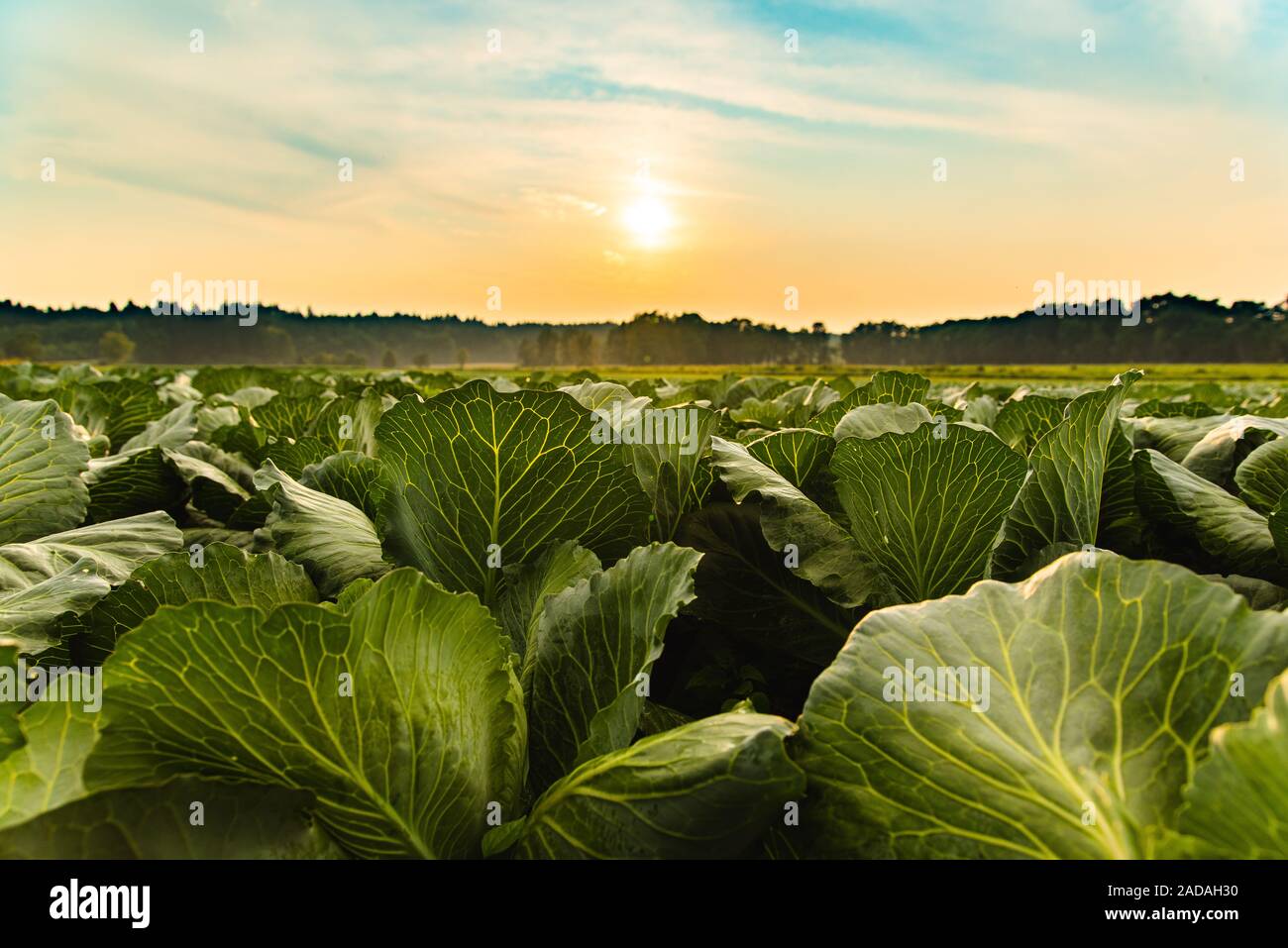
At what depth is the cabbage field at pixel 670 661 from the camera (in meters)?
0.88

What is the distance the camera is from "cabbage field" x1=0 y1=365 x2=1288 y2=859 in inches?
34.5

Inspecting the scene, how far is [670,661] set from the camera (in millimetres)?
1886

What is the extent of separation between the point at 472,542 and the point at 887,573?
33.7 inches

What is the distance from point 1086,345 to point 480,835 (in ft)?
386

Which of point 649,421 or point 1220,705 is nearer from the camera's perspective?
point 1220,705

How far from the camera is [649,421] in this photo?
1.86 metres

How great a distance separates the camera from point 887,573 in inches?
66.7
